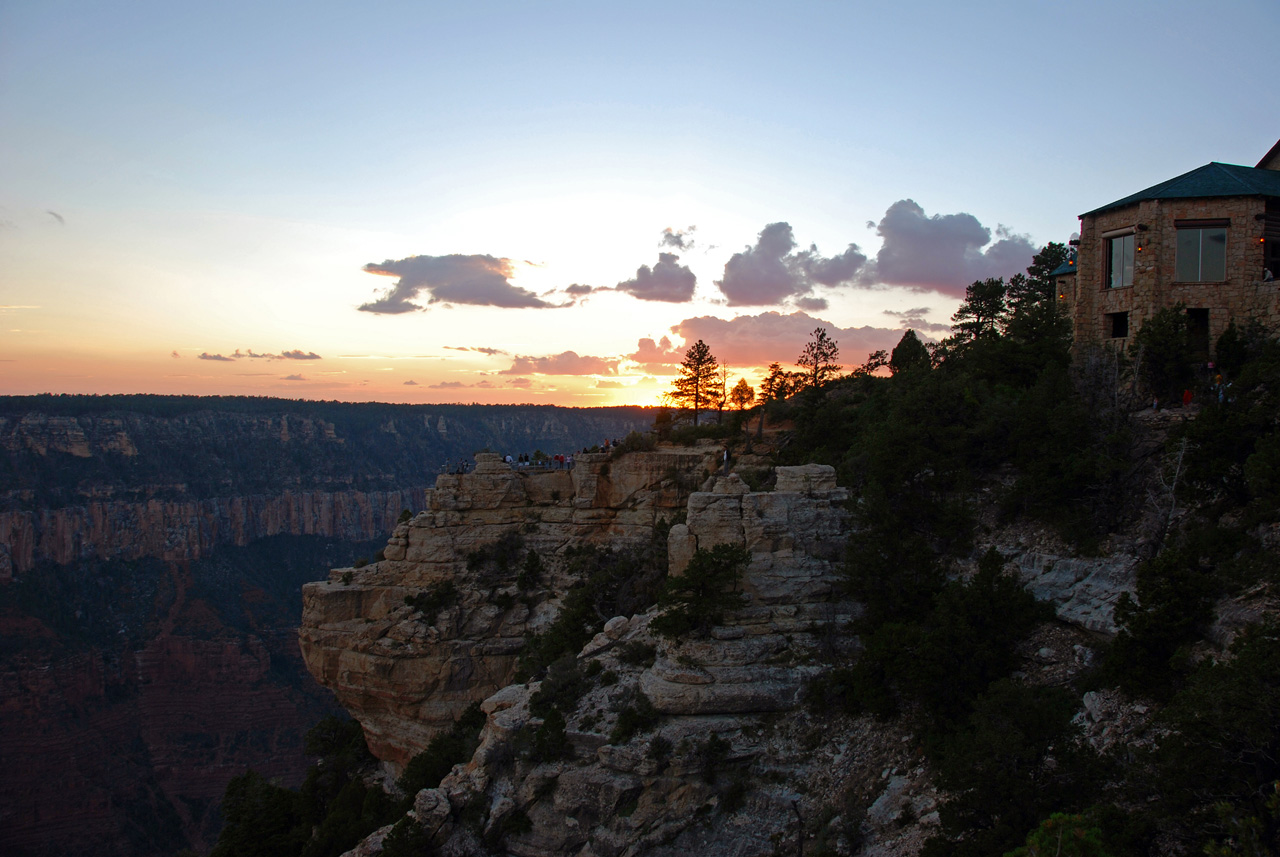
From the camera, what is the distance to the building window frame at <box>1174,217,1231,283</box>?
22266 mm

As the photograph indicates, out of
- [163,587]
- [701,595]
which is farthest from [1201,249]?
[163,587]

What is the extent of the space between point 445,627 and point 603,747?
60.9ft

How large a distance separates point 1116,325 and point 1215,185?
4709 millimetres

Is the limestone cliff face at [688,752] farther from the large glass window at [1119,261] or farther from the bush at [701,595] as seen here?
the large glass window at [1119,261]

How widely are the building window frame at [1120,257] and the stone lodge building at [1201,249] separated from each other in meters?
0.03

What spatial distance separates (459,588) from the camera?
36.8 m

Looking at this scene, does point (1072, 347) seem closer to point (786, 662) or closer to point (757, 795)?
point (786, 662)

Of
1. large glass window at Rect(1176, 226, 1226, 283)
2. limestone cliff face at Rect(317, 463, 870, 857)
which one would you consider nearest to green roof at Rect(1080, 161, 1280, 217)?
large glass window at Rect(1176, 226, 1226, 283)

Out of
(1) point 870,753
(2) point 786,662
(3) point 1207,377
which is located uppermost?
(3) point 1207,377

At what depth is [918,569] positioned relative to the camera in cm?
1923

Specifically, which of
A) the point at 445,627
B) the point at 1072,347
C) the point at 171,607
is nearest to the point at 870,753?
the point at 1072,347

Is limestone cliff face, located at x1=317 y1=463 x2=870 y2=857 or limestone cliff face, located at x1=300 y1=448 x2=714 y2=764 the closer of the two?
limestone cliff face, located at x1=317 y1=463 x2=870 y2=857

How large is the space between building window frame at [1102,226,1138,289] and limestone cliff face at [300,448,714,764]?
19.1m

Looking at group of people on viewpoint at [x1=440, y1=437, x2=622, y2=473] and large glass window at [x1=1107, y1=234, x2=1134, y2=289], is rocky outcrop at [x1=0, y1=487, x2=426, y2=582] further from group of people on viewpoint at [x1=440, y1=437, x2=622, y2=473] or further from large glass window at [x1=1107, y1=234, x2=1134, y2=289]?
large glass window at [x1=1107, y1=234, x2=1134, y2=289]
